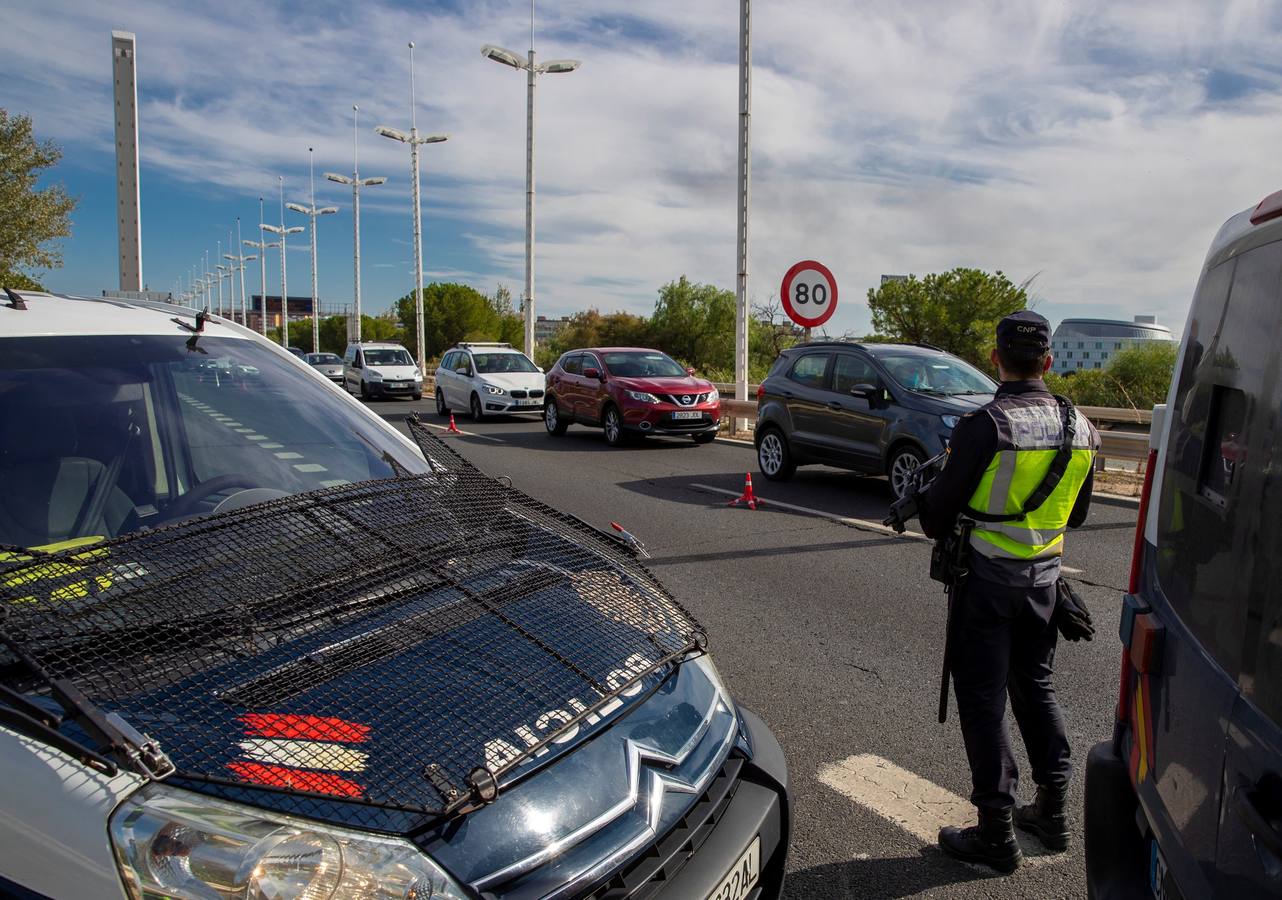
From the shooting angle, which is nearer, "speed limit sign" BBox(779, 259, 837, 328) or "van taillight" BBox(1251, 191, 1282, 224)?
"van taillight" BBox(1251, 191, 1282, 224)

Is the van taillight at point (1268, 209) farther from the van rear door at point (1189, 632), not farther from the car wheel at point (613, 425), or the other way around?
the car wheel at point (613, 425)

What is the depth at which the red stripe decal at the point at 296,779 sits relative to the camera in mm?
1697

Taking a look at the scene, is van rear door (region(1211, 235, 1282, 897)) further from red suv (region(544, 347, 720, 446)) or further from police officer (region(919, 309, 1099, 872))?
red suv (region(544, 347, 720, 446))

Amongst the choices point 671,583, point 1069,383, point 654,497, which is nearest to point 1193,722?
point 671,583

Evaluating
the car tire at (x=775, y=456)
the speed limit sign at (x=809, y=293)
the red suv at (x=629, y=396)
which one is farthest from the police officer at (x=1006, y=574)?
the red suv at (x=629, y=396)

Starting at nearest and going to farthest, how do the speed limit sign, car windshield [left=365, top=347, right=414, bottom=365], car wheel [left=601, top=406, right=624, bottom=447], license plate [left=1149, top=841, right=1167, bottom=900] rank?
license plate [left=1149, top=841, right=1167, bottom=900]
the speed limit sign
car wheel [left=601, top=406, right=624, bottom=447]
car windshield [left=365, top=347, right=414, bottom=365]

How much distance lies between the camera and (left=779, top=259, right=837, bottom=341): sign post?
1371 centimetres

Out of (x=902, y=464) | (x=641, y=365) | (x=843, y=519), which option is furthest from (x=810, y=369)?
(x=641, y=365)

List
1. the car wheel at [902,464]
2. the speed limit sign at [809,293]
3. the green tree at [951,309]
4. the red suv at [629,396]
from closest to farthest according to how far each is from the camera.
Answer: the car wheel at [902,464], the speed limit sign at [809,293], the red suv at [629,396], the green tree at [951,309]

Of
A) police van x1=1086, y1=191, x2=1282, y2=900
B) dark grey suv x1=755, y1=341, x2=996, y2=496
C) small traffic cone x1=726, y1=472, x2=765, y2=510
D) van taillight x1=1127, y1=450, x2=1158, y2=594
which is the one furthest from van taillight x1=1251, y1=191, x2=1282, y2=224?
small traffic cone x1=726, y1=472, x2=765, y2=510

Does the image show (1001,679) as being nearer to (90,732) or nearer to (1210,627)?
(1210,627)

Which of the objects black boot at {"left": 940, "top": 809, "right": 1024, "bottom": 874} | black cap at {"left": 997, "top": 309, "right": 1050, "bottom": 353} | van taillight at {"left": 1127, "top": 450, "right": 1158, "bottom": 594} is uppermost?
black cap at {"left": 997, "top": 309, "right": 1050, "bottom": 353}

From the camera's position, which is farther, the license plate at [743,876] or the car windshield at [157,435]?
the car windshield at [157,435]

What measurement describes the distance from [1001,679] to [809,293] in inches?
441
